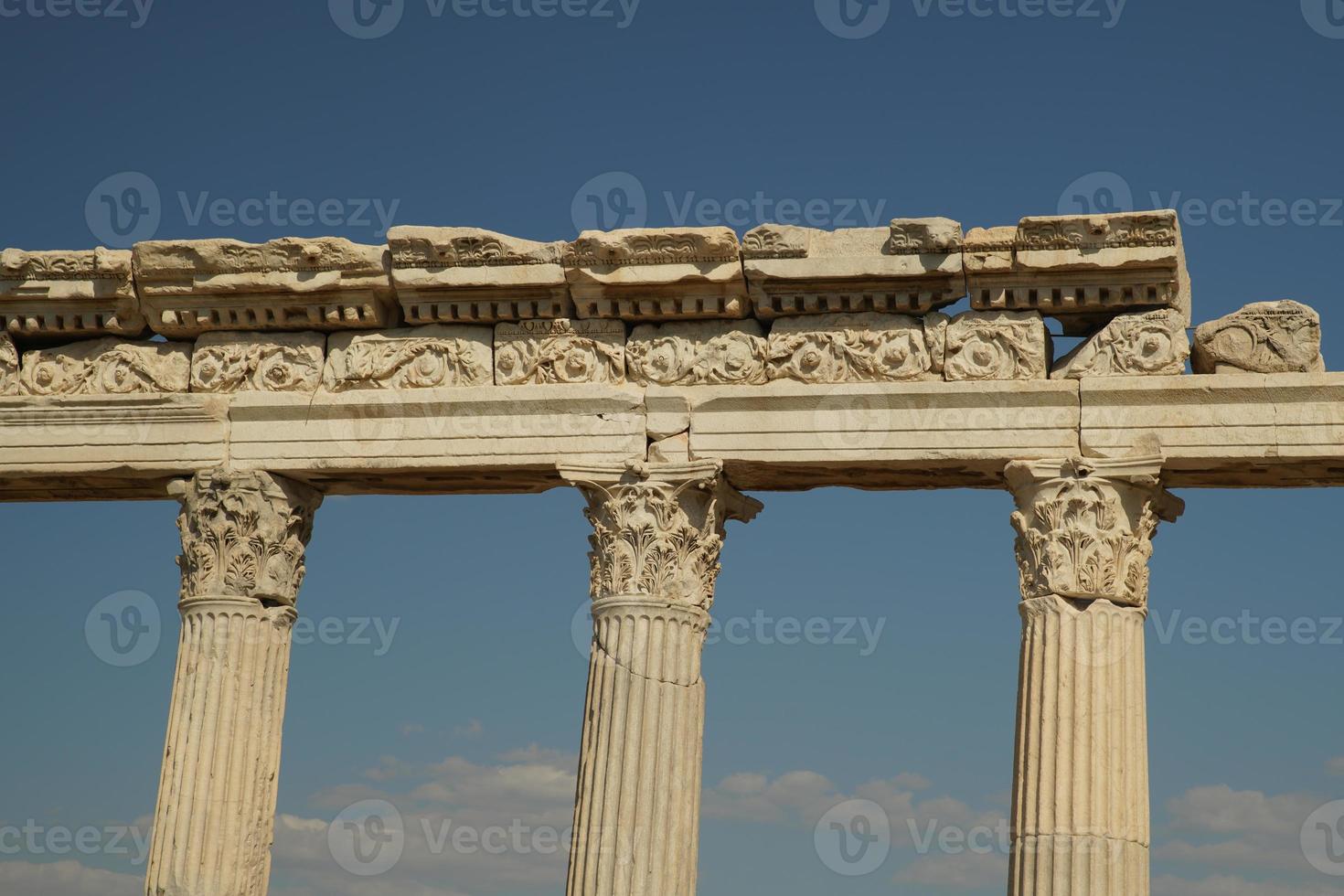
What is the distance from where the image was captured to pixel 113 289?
19094mm

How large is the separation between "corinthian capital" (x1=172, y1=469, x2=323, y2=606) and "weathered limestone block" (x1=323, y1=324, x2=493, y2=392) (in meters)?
1.25

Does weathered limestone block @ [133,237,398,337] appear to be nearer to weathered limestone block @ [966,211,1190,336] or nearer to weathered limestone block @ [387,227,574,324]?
weathered limestone block @ [387,227,574,324]

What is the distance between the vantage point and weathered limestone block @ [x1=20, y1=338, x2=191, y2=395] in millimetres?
19250

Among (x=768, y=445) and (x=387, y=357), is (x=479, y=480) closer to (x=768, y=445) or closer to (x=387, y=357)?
(x=387, y=357)

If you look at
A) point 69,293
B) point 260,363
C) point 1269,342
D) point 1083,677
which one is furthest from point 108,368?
point 1269,342

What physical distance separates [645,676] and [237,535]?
4234 mm

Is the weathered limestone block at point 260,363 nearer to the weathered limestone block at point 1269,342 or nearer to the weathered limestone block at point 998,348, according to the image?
the weathered limestone block at point 998,348

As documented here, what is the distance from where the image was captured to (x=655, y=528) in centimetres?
1764

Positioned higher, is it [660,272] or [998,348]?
[660,272]

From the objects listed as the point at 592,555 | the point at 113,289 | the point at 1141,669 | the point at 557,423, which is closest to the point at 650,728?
the point at 592,555

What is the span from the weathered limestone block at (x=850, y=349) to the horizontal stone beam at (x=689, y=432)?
0.22 m

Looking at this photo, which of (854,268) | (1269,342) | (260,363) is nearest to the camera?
(1269,342)

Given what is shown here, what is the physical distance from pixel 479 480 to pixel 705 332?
2.62 m

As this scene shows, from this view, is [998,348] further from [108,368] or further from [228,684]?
[108,368]
